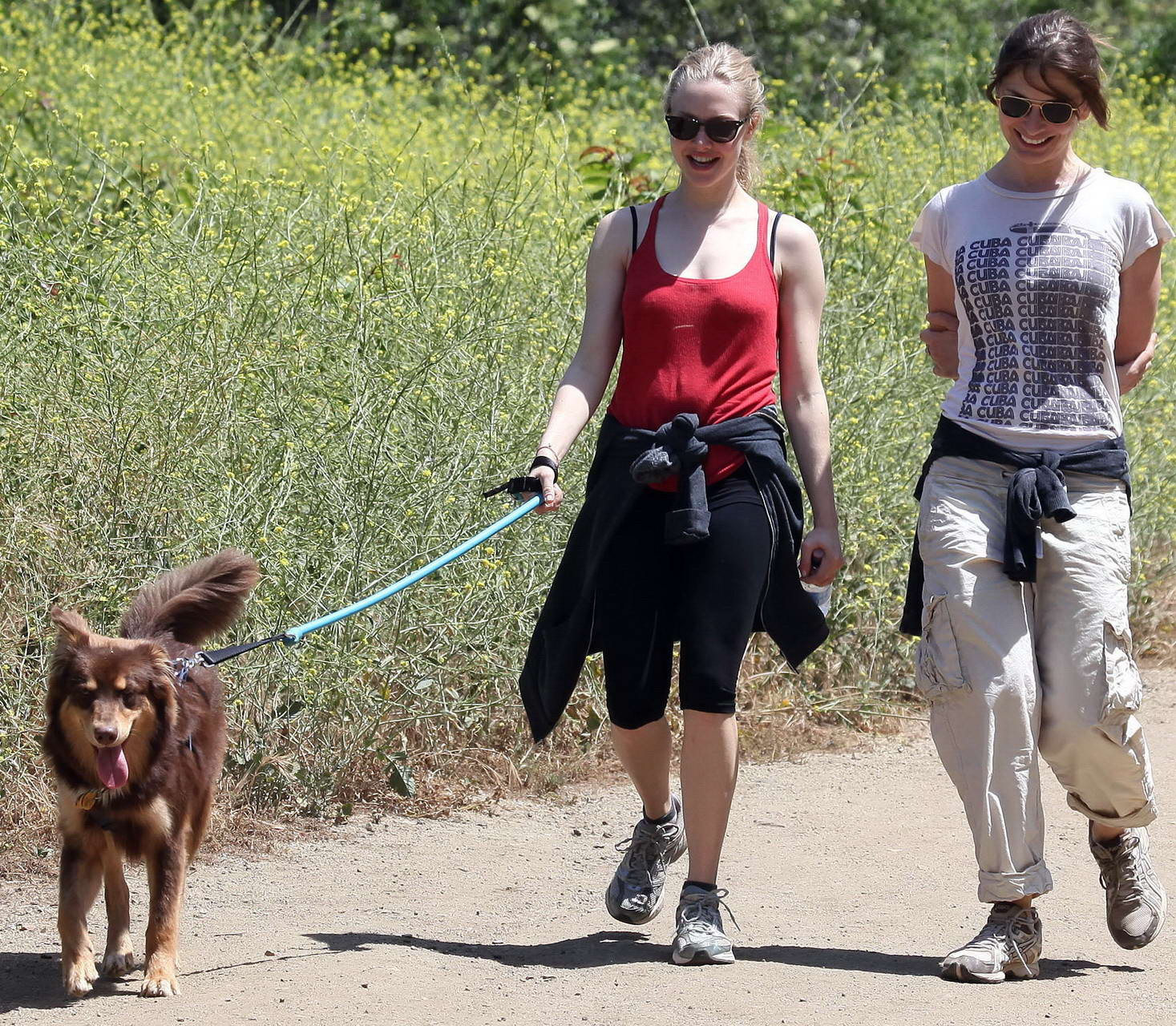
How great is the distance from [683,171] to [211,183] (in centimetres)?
374

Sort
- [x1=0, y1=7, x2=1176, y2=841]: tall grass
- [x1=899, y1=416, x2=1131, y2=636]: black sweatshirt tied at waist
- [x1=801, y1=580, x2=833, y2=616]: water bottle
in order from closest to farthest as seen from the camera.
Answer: [x1=899, y1=416, x2=1131, y2=636]: black sweatshirt tied at waist
[x1=801, y1=580, x2=833, y2=616]: water bottle
[x1=0, y1=7, x2=1176, y2=841]: tall grass

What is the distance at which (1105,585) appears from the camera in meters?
3.65

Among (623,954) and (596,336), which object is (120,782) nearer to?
(623,954)

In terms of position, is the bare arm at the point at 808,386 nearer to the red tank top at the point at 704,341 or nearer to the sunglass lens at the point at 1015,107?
the red tank top at the point at 704,341

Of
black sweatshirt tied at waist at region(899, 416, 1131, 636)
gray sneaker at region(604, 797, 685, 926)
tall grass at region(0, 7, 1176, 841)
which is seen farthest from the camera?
tall grass at region(0, 7, 1176, 841)

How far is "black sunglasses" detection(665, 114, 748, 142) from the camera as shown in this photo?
3699 mm

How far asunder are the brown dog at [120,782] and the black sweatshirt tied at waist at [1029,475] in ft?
5.69

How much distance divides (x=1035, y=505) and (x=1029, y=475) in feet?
0.26

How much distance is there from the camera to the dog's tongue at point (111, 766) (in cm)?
360

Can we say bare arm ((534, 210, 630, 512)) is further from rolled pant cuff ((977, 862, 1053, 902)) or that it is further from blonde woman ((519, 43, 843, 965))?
rolled pant cuff ((977, 862, 1053, 902))

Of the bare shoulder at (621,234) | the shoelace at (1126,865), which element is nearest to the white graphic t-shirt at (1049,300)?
the bare shoulder at (621,234)

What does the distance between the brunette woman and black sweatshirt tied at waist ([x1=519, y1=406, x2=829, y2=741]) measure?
0.31m

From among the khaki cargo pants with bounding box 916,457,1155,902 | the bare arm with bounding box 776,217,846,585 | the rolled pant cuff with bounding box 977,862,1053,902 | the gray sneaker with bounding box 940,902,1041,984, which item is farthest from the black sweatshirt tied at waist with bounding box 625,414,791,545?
the gray sneaker with bounding box 940,902,1041,984

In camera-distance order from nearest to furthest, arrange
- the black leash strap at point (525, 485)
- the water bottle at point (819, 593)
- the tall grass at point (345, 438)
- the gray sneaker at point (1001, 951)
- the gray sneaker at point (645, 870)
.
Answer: the gray sneaker at point (1001, 951) < the black leash strap at point (525, 485) < the water bottle at point (819, 593) < the gray sneaker at point (645, 870) < the tall grass at point (345, 438)
